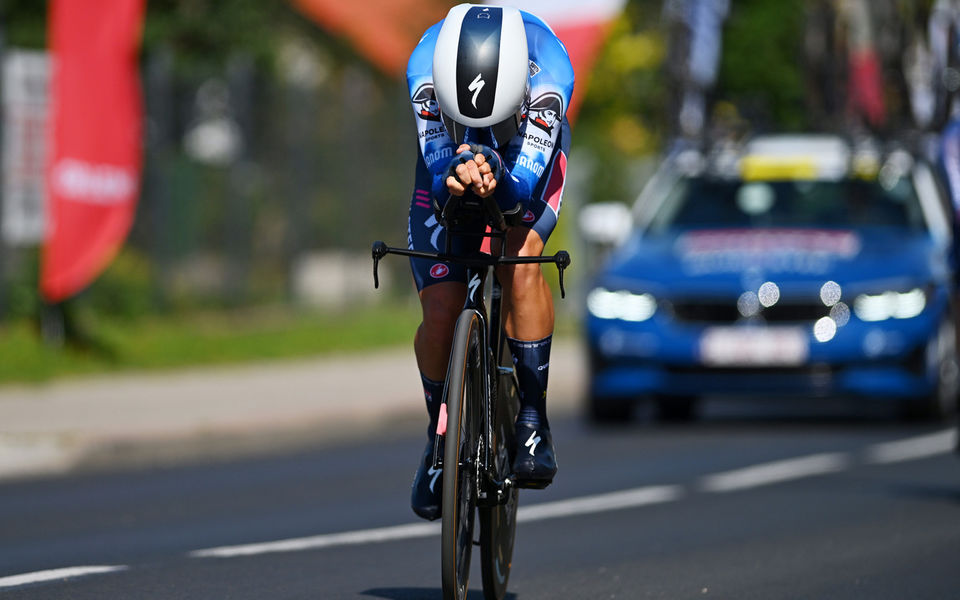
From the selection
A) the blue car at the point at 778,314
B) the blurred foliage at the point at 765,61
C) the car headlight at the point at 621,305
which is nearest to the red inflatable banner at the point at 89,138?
the blue car at the point at 778,314

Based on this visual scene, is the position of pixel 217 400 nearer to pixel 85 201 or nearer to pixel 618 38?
pixel 85 201

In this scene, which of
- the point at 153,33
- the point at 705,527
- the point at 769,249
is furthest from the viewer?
the point at 153,33

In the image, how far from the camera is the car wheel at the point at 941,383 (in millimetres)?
13211

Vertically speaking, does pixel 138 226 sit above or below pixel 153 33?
below

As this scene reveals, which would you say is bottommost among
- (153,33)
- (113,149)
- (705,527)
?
(705,527)

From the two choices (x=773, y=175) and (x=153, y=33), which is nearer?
(x=773, y=175)

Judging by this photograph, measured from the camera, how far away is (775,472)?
11172 mm

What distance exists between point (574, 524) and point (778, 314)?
4252 mm

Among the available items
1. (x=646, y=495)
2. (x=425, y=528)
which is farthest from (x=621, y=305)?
(x=425, y=528)

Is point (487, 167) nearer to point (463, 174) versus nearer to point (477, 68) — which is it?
point (463, 174)

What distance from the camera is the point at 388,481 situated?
36.4 ft

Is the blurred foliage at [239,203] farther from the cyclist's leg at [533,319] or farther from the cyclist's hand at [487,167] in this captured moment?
the cyclist's hand at [487,167]

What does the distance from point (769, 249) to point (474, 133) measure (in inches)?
299

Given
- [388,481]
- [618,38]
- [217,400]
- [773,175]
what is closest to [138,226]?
[217,400]
